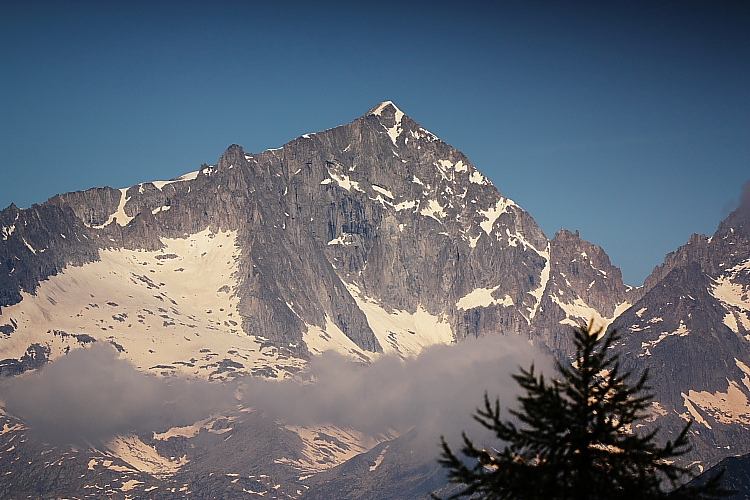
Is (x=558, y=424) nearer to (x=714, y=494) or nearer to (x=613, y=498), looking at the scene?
(x=613, y=498)

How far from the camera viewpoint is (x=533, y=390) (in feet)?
92.9

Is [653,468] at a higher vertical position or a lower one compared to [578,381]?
lower

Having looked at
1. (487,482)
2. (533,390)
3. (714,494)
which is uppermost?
(533,390)

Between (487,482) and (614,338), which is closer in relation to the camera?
(487,482)

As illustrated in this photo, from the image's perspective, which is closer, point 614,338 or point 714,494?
point 714,494

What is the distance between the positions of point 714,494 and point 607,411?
314 centimetres

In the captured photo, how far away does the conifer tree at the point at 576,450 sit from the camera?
2767 centimetres

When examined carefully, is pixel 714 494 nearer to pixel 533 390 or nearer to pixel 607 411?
pixel 607 411

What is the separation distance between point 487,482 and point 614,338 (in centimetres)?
522

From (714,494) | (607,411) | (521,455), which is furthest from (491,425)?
(714,494)

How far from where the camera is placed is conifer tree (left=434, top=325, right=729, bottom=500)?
27.7 meters

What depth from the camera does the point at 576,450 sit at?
94.3ft

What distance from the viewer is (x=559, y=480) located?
92.0 feet

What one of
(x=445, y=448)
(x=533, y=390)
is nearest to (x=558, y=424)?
(x=533, y=390)
